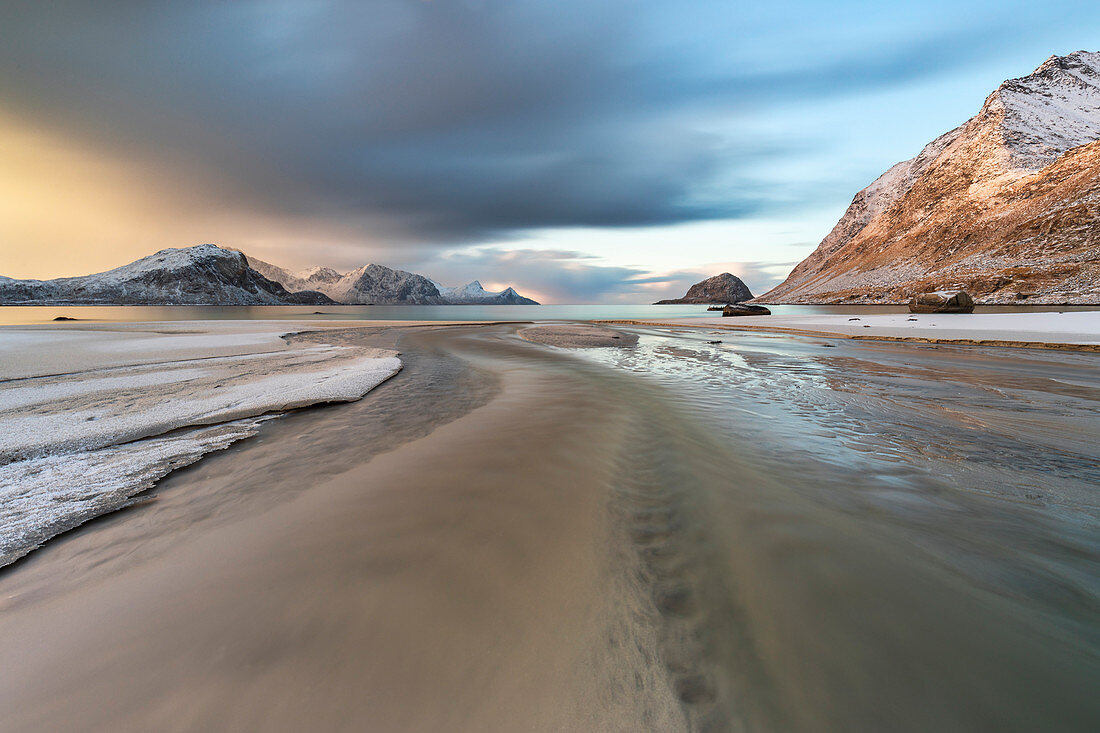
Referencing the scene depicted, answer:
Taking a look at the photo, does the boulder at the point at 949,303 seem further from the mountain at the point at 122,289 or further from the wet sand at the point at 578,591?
the mountain at the point at 122,289

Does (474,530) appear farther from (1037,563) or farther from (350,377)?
(350,377)

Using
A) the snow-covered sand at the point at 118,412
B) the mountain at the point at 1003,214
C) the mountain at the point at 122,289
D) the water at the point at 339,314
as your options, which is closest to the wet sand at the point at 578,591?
the snow-covered sand at the point at 118,412

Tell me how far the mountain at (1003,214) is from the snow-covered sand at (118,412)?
98.7m

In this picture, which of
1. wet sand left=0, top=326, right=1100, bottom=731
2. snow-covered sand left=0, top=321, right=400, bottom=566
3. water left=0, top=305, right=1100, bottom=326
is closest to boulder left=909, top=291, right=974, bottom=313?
water left=0, top=305, right=1100, bottom=326

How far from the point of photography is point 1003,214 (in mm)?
90688

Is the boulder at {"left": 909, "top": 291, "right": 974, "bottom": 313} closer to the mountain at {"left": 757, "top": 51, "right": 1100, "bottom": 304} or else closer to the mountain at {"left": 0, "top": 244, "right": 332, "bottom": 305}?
the mountain at {"left": 757, "top": 51, "right": 1100, "bottom": 304}

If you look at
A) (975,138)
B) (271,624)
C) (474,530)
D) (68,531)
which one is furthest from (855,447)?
(975,138)

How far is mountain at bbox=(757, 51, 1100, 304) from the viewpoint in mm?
69875

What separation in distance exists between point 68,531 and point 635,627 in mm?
4612

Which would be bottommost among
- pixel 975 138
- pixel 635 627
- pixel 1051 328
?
pixel 635 627

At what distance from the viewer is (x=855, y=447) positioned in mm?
5324

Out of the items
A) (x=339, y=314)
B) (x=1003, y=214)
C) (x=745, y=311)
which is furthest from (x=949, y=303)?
(x=1003, y=214)

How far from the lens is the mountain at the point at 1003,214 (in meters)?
69.9

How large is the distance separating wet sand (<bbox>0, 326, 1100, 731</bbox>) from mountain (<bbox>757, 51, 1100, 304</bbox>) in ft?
307
